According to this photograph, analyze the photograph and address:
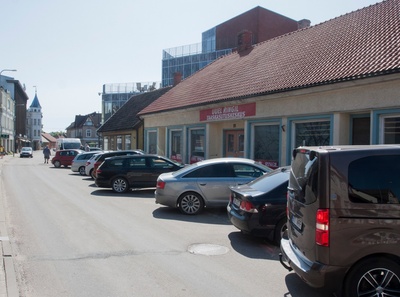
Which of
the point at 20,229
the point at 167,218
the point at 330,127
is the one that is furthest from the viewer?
the point at 330,127

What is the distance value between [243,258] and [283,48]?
14879mm

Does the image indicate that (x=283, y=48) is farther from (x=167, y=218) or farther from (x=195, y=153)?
(x=167, y=218)

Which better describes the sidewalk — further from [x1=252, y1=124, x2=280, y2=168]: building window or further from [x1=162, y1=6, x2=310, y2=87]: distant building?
[x1=162, y1=6, x2=310, y2=87]: distant building

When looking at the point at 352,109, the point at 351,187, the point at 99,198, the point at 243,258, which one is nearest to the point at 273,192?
the point at 243,258

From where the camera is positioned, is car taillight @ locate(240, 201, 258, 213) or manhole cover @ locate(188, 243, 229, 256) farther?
car taillight @ locate(240, 201, 258, 213)

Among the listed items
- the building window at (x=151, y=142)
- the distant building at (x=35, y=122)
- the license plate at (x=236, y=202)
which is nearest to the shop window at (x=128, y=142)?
the building window at (x=151, y=142)

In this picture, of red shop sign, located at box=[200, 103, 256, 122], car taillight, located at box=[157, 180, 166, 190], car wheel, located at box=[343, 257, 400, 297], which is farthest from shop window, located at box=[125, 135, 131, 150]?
car wheel, located at box=[343, 257, 400, 297]

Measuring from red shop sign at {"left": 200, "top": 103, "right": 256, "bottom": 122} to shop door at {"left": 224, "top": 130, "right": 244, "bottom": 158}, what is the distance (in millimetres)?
1068

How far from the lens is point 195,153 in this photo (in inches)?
840

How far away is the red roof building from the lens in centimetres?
1155

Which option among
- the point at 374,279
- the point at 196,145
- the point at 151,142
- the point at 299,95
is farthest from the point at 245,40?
the point at 374,279

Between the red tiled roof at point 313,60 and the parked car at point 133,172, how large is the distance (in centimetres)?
440

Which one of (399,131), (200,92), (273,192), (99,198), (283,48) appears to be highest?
(283,48)

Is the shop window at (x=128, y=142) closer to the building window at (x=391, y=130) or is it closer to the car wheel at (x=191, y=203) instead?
the car wheel at (x=191, y=203)
